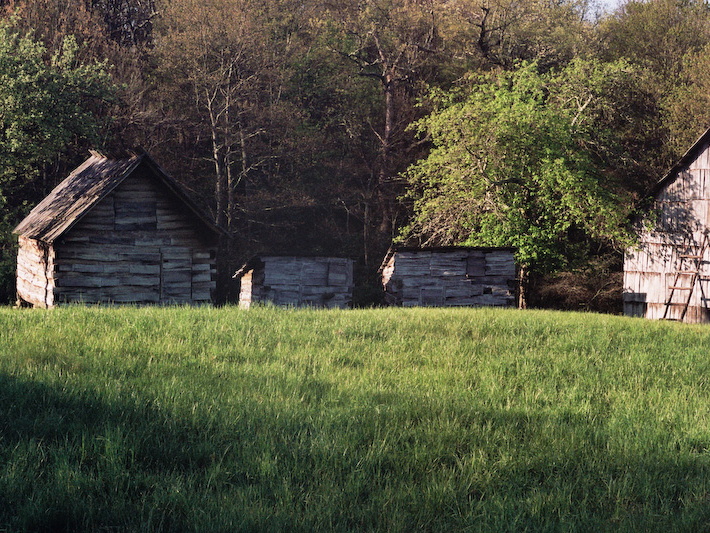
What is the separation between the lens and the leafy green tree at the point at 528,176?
31.9 metres

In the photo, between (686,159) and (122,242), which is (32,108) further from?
(686,159)

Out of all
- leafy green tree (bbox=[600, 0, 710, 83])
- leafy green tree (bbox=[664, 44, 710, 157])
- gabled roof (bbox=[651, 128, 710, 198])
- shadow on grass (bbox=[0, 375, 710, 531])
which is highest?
leafy green tree (bbox=[600, 0, 710, 83])

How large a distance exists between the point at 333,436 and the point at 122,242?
19.7 meters

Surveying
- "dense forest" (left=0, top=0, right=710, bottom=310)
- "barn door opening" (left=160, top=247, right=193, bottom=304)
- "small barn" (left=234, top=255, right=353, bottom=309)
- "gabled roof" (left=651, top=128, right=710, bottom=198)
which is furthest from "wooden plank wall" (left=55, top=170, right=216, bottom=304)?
"gabled roof" (left=651, top=128, right=710, bottom=198)

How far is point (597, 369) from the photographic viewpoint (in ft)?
38.8

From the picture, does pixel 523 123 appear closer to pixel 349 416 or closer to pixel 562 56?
pixel 562 56

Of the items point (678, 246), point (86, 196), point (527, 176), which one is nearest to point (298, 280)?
point (527, 176)

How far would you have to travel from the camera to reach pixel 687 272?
1211 inches

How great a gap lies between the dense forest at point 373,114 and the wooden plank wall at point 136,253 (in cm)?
623

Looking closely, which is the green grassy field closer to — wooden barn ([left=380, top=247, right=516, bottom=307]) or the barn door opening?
the barn door opening

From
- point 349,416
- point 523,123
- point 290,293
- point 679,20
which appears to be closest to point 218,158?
point 290,293

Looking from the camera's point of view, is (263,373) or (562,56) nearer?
(263,373)

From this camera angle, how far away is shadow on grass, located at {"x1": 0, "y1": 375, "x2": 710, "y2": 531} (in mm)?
5512

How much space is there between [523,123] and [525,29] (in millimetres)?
12293
